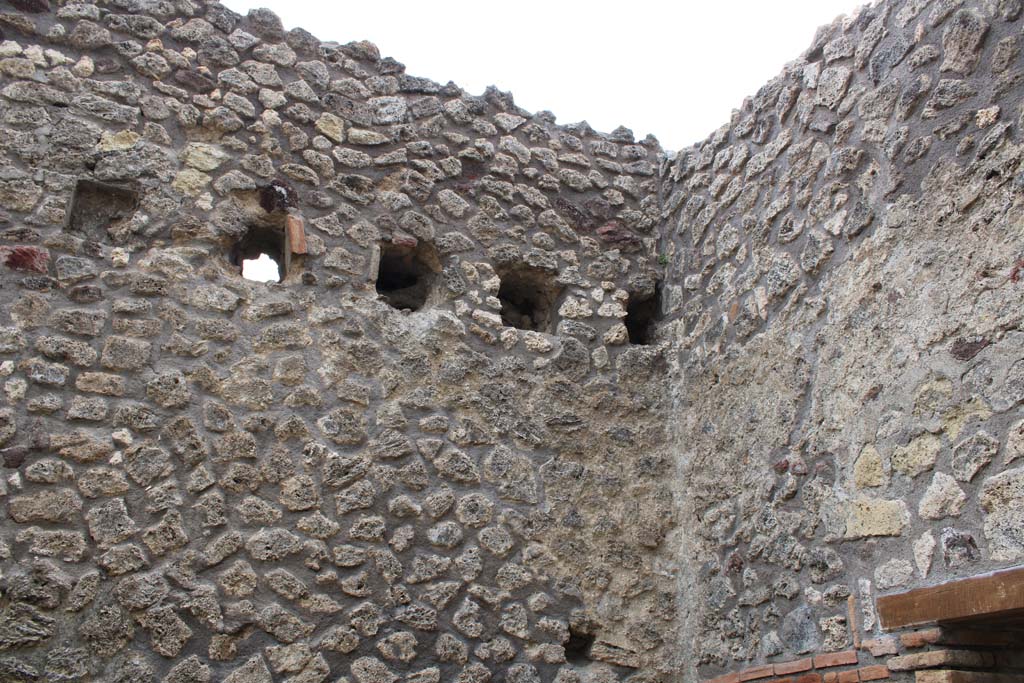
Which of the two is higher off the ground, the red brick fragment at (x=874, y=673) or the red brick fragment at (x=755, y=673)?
the red brick fragment at (x=874, y=673)

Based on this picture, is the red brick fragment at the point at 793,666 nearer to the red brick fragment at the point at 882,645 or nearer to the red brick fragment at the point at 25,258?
the red brick fragment at the point at 882,645

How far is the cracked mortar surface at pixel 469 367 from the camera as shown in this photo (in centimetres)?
289

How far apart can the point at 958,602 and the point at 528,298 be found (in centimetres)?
241

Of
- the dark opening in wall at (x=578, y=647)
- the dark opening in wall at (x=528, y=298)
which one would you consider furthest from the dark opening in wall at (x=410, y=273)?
the dark opening in wall at (x=578, y=647)

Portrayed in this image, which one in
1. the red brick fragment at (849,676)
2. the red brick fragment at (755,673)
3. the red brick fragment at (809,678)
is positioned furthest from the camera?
the red brick fragment at (755,673)

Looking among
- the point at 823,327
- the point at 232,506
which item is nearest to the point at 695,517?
the point at 823,327

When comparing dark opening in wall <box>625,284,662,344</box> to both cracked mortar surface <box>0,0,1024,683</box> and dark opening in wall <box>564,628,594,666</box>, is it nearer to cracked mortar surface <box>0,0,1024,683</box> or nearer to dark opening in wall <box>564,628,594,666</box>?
cracked mortar surface <box>0,0,1024,683</box>

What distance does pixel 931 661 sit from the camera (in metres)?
2.60

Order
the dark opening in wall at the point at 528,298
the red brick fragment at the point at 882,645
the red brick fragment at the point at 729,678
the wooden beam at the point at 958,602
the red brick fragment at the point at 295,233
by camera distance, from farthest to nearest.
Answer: the dark opening in wall at the point at 528,298 < the red brick fragment at the point at 295,233 < the red brick fragment at the point at 729,678 < the red brick fragment at the point at 882,645 < the wooden beam at the point at 958,602

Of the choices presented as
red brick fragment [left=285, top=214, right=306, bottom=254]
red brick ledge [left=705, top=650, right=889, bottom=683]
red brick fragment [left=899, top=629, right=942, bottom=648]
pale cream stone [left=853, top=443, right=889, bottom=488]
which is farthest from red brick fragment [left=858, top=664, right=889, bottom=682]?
red brick fragment [left=285, top=214, right=306, bottom=254]

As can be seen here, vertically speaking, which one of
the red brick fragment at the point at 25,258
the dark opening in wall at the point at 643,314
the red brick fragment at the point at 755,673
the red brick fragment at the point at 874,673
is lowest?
the red brick fragment at the point at 755,673

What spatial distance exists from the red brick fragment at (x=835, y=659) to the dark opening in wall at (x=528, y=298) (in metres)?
1.89

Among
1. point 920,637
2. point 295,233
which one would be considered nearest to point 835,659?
point 920,637

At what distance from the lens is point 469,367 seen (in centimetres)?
385
